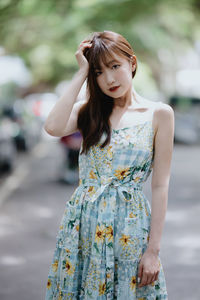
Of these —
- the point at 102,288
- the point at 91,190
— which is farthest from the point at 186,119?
the point at 102,288

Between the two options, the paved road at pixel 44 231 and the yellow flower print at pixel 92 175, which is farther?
the paved road at pixel 44 231

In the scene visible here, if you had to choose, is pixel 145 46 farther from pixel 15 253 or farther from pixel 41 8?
pixel 15 253

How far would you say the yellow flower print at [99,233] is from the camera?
7.59 ft

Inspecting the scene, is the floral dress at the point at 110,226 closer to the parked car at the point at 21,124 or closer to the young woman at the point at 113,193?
the young woman at the point at 113,193

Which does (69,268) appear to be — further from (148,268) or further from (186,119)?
(186,119)

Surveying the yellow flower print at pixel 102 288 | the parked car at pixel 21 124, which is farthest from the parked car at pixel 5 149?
the yellow flower print at pixel 102 288

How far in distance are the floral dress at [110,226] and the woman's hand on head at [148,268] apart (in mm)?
28

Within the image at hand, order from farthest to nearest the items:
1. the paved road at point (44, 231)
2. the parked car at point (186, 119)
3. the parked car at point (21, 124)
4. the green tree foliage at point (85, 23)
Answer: the parked car at point (186, 119), the parked car at point (21, 124), the green tree foliage at point (85, 23), the paved road at point (44, 231)

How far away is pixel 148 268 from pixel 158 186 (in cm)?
38

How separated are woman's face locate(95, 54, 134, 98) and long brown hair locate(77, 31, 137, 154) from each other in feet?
0.08

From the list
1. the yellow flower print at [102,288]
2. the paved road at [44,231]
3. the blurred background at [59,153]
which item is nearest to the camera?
the yellow flower print at [102,288]

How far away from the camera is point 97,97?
8.04 feet

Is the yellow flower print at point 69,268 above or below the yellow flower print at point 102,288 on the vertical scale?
above

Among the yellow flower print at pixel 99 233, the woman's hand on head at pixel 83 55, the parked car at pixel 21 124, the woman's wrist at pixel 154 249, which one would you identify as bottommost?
the woman's wrist at pixel 154 249
